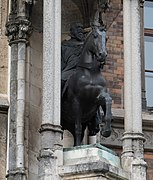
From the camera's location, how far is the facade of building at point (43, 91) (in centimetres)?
1246

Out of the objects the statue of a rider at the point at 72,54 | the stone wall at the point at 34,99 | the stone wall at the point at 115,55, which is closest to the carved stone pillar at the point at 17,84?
the stone wall at the point at 34,99

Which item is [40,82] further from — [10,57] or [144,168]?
[144,168]

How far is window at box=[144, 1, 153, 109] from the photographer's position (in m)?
16.7

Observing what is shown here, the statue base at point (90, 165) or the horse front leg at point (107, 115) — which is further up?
the horse front leg at point (107, 115)

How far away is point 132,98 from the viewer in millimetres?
13133

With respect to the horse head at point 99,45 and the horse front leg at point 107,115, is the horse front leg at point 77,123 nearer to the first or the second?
the horse front leg at point 107,115

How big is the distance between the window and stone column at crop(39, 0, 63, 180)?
4.05 m

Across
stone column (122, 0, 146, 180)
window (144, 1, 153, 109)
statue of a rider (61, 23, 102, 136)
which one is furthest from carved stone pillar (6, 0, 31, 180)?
window (144, 1, 153, 109)

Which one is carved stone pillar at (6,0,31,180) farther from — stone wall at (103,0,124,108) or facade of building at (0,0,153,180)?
stone wall at (103,0,124,108)

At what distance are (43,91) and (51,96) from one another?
13 centimetres

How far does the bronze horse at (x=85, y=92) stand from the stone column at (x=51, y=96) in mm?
476

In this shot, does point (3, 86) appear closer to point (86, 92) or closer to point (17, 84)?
point (17, 84)

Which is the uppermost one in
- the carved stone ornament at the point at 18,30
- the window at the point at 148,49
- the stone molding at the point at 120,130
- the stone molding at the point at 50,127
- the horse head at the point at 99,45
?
the window at the point at 148,49

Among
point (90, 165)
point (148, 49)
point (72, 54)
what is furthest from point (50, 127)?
point (148, 49)
